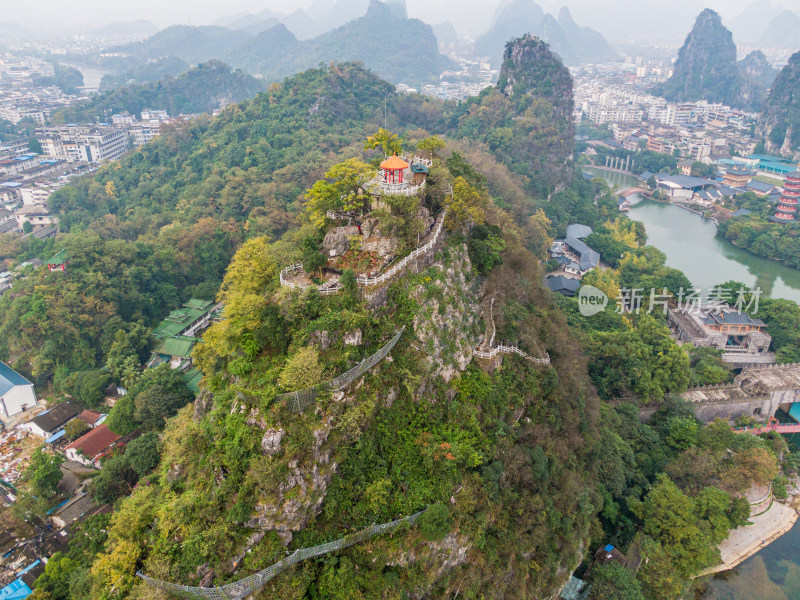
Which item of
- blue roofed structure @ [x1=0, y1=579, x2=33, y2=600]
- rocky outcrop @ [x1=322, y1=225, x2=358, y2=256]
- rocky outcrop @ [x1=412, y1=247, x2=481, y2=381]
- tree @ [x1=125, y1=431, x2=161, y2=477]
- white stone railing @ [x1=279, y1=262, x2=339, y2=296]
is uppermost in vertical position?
rocky outcrop @ [x1=322, y1=225, x2=358, y2=256]

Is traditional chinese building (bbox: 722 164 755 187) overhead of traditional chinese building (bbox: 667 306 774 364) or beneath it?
overhead

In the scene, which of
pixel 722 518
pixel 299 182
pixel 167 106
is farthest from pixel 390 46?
pixel 722 518

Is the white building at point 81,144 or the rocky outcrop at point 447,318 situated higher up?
the rocky outcrop at point 447,318

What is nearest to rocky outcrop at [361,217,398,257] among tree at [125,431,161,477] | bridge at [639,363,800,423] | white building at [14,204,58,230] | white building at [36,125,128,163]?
tree at [125,431,161,477]

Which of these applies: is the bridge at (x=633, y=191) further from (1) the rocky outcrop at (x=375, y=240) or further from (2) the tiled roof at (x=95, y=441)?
(2) the tiled roof at (x=95, y=441)

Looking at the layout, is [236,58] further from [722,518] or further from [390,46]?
[722,518]

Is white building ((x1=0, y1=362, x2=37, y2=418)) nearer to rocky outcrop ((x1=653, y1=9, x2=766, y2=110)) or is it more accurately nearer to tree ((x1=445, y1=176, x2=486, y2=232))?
tree ((x1=445, y1=176, x2=486, y2=232))

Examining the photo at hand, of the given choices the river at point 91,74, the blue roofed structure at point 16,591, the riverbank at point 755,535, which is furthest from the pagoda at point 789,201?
the river at point 91,74
